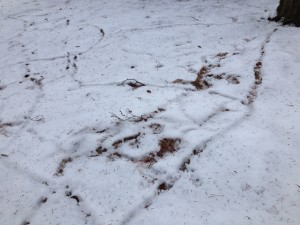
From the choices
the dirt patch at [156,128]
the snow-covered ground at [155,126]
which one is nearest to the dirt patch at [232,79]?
the snow-covered ground at [155,126]

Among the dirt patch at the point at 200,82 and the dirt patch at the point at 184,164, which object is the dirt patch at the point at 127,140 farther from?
the dirt patch at the point at 200,82

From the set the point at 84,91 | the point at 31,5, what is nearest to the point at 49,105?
the point at 84,91

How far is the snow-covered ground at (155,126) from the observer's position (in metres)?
2.21

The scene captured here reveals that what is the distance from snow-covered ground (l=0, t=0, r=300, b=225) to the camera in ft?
7.25

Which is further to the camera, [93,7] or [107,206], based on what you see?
[93,7]

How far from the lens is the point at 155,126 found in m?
2.90

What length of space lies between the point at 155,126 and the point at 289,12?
3.14 m

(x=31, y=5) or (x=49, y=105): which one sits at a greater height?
(x=31, y=5)

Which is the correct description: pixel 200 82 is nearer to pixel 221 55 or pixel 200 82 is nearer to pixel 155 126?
pixel 221 55

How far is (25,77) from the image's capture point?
404 cm

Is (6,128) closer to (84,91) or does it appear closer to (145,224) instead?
(84,91)

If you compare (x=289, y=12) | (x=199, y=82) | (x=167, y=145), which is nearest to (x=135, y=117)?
(x=167, y=145)

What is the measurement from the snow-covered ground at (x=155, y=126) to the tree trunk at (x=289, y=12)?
19 cm

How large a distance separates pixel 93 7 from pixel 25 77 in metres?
3.09
